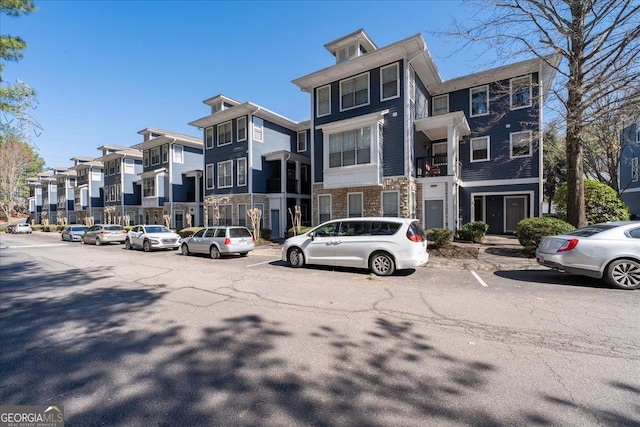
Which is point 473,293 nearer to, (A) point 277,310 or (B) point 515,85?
(A) point 277,310

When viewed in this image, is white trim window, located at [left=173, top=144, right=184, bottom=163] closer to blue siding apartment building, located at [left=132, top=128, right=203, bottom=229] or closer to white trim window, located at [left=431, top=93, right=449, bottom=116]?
blue siding apartment building, located at [left=132, top=128, right=203, bottom=229]

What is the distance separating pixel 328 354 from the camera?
374cm

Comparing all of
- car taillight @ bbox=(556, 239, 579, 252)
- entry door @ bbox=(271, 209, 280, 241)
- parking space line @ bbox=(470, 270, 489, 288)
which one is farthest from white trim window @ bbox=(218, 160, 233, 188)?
car taillight @ bbox=(556, 239, 579, 252)

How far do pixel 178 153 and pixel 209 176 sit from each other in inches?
294

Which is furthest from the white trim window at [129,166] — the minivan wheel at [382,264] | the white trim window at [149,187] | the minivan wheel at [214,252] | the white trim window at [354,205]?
the minivan wheel at [382,264]

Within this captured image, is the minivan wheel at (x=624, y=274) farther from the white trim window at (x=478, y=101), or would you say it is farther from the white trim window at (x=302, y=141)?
the white trim window at (x=302, y=141)

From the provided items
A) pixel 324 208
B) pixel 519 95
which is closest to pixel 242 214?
pixel 324 208

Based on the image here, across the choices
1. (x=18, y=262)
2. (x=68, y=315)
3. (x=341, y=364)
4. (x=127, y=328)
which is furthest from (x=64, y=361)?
(x=18, y=262)

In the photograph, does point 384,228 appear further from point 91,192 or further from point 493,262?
point 91,192

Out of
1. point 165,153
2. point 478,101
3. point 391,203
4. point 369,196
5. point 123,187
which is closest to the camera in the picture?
point 391,203

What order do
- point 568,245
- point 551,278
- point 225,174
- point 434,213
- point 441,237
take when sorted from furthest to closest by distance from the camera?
1. point 225,174
2. point 434,213
3. point 441,237
4. point 551,278
5. point 568,245

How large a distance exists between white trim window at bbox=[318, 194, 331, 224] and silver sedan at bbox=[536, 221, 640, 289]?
11893 mm

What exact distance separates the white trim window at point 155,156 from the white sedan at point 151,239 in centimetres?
1708

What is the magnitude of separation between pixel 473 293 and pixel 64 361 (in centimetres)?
729
